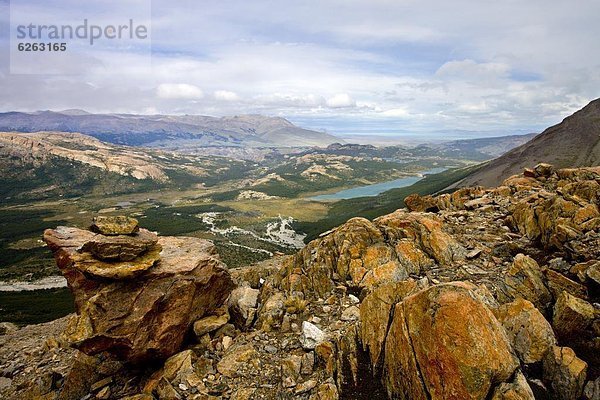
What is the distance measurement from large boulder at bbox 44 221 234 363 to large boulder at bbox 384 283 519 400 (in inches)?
523

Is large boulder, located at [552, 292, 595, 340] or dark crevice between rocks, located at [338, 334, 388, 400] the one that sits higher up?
large boulder, located at [552, 292, 595, 340]

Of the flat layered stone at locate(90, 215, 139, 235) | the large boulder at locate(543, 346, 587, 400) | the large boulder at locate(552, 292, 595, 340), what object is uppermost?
the flat layered stone at locate(90, 215, 139, 235)

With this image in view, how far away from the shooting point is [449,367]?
12.6 meters

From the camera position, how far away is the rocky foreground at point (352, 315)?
526 inches

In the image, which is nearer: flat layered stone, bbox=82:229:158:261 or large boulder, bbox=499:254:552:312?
large boulder, bbox=499:254:552:312

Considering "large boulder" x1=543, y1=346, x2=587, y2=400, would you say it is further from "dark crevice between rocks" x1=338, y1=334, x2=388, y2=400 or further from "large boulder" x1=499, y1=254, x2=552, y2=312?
"dark crevice between rocks" x1=338, y1=334, x2=388, y2=400

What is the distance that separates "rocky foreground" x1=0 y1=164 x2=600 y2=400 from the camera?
A: 43.8ft

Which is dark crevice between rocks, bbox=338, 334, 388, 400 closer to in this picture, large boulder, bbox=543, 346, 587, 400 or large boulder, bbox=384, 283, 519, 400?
large boulder, bbox=384, 283, 519, 400

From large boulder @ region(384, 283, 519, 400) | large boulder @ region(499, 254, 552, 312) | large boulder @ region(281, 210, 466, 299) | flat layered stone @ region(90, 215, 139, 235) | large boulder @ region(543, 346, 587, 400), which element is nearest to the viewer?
large boulder @ region(384, 283, 519, 400)

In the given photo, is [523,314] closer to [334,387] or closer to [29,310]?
[334,387]

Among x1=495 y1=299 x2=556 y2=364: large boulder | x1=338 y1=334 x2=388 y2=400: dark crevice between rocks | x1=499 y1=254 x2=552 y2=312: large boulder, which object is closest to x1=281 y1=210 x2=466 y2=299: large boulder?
x1=499 y1=254 x2=552 y2=312: large boulder

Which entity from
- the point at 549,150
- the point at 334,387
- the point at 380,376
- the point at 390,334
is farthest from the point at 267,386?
the point at 549,150

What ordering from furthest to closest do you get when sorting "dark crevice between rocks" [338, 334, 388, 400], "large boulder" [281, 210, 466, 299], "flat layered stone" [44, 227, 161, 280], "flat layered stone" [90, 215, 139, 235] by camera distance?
"large boulder" [281, 210, 466, 299] < "flat layered stone" [90, 215, 139, 235] < "flat layered stone" [44, 227, 161, 280] < "dark crevice between rocks" [338, 334, 388, 400]

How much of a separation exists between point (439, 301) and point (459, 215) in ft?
72.1
